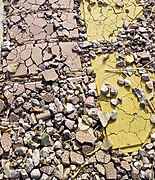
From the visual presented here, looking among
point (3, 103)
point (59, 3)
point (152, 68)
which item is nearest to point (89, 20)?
point (59, 3)

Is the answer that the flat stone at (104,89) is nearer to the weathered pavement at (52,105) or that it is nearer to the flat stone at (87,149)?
the weathered pavement at (52,105)

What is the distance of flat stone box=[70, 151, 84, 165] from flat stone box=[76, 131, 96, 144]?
103 mm

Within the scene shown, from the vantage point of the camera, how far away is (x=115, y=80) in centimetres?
296

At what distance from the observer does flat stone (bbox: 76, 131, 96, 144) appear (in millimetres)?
2588

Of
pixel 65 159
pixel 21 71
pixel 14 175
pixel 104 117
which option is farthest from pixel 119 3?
pixel 14 175

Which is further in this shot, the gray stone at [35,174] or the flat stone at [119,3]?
the flat stone at [119,3]

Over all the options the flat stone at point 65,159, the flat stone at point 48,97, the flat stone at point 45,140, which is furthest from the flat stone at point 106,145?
the flat stone at point 48,97

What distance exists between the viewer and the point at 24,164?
246 centimetres

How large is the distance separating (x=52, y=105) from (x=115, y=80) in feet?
1.85

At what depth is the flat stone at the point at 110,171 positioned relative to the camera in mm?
2428

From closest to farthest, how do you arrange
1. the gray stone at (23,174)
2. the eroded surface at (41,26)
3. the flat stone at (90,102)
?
the gray stone at (23,174)
the flat stone at (90,102)
the eroded surface at (41,26)

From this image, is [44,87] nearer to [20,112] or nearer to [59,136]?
[20,112]

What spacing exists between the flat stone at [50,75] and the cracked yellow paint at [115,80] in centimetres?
34

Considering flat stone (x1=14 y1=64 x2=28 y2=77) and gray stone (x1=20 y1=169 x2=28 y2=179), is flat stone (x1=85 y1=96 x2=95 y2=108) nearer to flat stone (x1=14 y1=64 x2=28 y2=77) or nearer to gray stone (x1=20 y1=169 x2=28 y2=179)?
flat stone (x1=14 y1=64 x2=28 y2=77)
